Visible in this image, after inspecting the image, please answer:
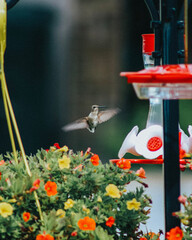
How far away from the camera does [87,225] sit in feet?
7.28

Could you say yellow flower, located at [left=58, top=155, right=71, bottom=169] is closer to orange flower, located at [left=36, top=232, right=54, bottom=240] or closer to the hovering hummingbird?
orange flower, located at [left=36, top=232, right=54, bottom=240]

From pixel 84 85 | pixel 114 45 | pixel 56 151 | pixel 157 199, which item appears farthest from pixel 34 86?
pixel 56 151

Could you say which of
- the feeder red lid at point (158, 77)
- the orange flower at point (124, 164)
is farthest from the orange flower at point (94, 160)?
the feeder red lid at point (158, 77)

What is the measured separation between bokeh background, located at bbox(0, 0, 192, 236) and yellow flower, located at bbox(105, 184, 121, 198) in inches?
307

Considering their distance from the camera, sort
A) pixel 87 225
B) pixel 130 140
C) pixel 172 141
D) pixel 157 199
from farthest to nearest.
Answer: pixel 157 199 < pixel 130 140 < pixel 172 141 < pixel 87 225

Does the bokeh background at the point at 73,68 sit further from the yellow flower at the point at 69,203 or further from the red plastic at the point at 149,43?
the yellow flower at the point at 69,203

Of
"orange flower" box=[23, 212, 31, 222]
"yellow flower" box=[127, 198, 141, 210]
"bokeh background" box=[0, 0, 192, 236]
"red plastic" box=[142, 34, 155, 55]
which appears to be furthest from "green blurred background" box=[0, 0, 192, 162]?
"orange flower" box=[23, 212, 31, 222]

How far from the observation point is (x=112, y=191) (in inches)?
95.5

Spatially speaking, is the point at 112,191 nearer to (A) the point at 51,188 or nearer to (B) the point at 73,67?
(A) the point at 51,188

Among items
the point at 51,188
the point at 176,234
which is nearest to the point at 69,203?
the point at 51,188

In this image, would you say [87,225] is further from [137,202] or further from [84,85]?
[84,85]

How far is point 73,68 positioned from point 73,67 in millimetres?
30

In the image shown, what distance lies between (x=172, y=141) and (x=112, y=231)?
0.50m

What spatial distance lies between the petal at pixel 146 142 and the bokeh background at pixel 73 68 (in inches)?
296
